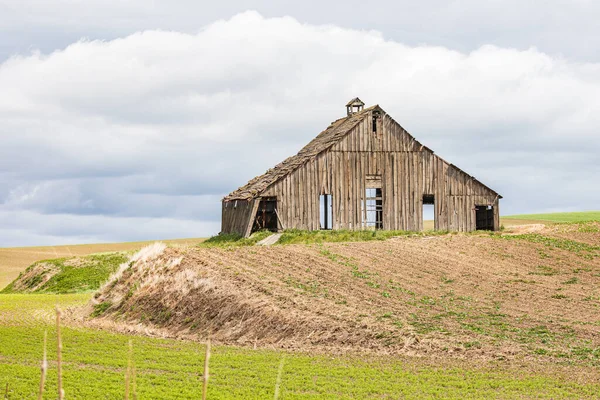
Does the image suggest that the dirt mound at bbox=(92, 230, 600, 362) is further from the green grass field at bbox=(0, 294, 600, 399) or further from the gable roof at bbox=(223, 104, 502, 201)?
the gable roof at bbox=(223, 104, 502, 201)

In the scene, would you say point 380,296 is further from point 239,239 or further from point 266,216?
point 266,216

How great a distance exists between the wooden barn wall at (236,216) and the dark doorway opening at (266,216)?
70cm

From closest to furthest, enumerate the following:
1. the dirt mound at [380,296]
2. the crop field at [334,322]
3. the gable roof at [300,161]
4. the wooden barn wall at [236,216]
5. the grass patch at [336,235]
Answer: the crop field at [334,322], the dirt mound at [380,296], the grass patch at [336,235], the gable roof at [300,161], the wooden barn wall at [236,216]

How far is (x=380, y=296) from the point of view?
30.7 m

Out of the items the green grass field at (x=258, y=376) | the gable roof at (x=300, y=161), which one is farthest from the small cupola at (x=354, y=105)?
the green grass field at (x=258, y=376)

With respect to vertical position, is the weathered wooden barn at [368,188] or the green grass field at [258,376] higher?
the weathered wooden barn at [368,188]

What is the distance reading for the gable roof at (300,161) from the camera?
50841 millimetres

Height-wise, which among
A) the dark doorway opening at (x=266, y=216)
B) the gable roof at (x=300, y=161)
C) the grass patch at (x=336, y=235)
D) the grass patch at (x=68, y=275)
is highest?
the gable roof at (x=300, y=161)

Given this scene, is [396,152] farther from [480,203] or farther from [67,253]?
[67,253]

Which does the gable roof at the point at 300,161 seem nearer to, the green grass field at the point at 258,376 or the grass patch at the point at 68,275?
the grass patch at the point at 68,275

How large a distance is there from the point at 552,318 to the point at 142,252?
21.1 m

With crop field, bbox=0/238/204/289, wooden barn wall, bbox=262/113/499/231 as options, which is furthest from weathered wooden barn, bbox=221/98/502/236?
crop field, bbox=0/238/204/289

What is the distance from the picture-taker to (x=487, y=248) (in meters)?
43.9

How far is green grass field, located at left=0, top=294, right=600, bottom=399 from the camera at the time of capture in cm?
1772
